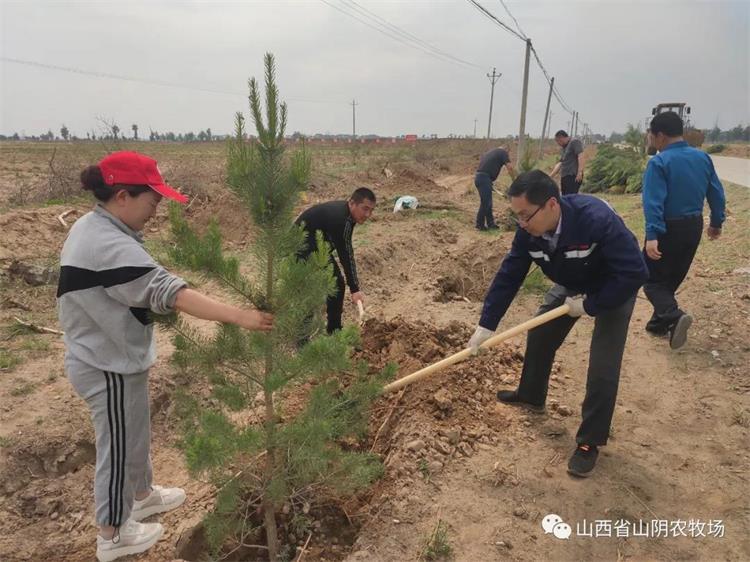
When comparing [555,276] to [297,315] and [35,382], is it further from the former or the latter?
[35,382]

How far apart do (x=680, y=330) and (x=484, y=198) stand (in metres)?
5.98

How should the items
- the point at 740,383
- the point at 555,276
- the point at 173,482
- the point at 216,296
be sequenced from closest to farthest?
the point at 555,276 < the point at 173,482 < the point at 740,383 < the point at 216,296

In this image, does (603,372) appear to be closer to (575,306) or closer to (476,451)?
(575,306)

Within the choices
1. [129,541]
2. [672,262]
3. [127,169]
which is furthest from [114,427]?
[672,262]

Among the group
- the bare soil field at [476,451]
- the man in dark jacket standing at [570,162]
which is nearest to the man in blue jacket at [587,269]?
the bare soil field at [476,451]

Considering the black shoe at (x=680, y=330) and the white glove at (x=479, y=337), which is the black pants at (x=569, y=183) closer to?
the black shoe at (x=680, y=330)

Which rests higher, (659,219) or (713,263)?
(659,219)

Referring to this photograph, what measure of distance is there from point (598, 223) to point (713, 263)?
5379mm

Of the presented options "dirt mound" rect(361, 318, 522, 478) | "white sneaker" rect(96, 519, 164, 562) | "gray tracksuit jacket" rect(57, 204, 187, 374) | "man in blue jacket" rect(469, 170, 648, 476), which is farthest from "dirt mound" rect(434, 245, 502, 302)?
"gray tracksuit jacket" rect(57, 204, 187, 374)

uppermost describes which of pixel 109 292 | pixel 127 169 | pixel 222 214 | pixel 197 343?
Result: pixel 127 169

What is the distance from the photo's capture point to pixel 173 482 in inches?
127

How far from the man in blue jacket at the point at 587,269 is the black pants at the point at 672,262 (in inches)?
65.0

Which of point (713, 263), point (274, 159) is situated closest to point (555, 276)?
point (274, 159)

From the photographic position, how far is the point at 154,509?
271cm
